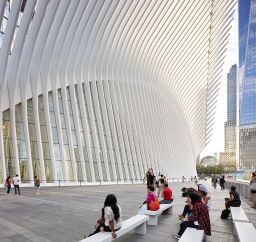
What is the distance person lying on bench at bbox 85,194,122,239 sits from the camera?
6.06 metres

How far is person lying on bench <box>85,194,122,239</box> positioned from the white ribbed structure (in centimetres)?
1455

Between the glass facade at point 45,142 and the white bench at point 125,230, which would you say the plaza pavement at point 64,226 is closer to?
the white bench at point 125,230

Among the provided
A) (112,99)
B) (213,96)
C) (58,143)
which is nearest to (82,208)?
(58,143)

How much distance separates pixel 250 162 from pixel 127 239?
10339 centimetres

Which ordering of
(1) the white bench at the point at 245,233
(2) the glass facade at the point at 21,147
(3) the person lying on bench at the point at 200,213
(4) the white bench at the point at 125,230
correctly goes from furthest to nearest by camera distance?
1. (2) the glass facade at the point at 21,147
2. (3) the person lying on bench at the point at 200,213
3. (1) the white bench at the point at 245,233
4. (4) the white bench at the point at 125,230

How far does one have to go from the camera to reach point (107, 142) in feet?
112

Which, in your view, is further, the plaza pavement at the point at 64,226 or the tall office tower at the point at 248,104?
the tall office tower at the point at 248,104

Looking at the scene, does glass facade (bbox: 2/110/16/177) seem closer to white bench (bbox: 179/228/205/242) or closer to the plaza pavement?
the plaza pavement

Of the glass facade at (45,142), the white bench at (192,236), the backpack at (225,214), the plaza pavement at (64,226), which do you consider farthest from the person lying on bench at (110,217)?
the glass facade at (45,142)

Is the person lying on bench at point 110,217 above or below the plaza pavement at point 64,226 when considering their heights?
above

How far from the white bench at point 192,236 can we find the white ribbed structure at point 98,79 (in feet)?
50.6

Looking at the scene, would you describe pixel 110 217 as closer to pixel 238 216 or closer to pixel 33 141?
pixel 238 216

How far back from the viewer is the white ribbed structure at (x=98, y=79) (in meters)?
23.7

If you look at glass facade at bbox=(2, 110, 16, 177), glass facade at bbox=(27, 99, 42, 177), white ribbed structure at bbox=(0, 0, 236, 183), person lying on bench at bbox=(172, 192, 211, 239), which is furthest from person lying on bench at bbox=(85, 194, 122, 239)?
glass facade at bbox=(27, 99, 42, 177)
